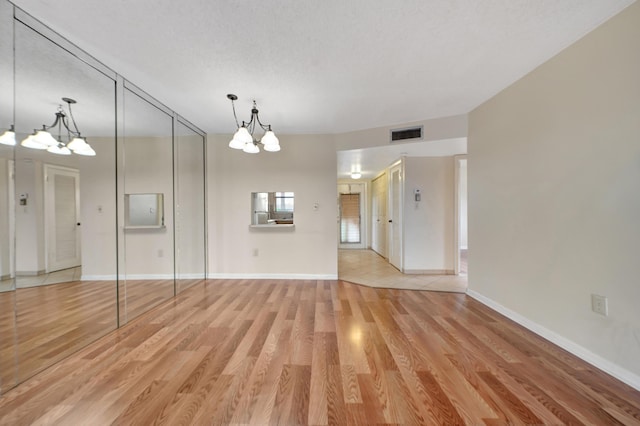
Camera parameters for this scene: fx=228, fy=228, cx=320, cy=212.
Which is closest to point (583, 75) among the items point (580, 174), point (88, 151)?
point (580, 174)

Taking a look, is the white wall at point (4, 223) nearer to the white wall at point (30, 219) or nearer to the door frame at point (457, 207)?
the white wall at point (30, 219)

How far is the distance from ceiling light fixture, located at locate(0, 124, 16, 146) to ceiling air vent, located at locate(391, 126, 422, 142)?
3988mm

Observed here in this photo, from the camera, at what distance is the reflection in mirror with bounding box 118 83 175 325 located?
257cm

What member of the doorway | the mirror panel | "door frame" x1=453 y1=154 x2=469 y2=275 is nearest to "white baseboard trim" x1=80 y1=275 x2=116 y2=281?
the mirror panel

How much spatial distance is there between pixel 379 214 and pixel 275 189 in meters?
3.51

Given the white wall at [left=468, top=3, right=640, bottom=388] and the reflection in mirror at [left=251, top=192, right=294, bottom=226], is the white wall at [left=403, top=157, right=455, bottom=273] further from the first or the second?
the reflection in mirror at [left=251, top=192, right=294, bottom=226]

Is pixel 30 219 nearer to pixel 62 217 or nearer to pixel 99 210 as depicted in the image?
pixel 62 217

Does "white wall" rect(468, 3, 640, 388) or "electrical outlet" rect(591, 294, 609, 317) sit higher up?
"white wall" rect(468, 3, 640, 388)

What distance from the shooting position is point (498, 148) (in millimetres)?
2691

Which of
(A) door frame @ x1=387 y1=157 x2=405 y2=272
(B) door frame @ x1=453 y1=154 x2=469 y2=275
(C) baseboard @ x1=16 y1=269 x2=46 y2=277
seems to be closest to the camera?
(C) baseboard @ x1=16 y1=269 x2=46 y2=277

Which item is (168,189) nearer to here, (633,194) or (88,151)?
(88,151)

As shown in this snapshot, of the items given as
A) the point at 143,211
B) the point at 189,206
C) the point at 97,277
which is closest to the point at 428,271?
the point at 189,206

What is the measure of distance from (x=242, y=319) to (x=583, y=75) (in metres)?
3.79

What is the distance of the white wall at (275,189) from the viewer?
4090mm
